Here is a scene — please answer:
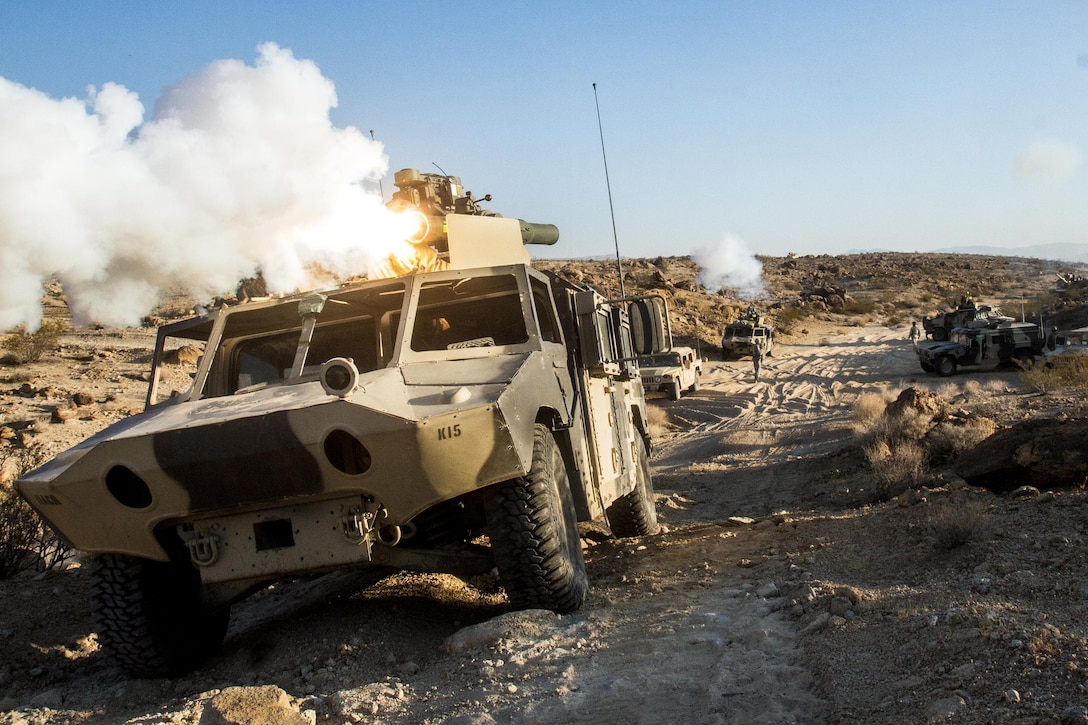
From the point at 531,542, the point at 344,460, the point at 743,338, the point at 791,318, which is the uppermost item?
the point at 344,460

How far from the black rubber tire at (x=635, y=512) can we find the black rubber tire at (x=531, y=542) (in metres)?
2.85

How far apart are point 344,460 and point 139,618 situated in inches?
59.0

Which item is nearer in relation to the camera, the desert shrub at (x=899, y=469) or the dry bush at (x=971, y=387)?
the desert shrub at (x=899, y=469)

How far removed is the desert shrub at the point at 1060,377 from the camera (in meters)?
16.2

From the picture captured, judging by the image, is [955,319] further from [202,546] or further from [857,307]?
[202,546]

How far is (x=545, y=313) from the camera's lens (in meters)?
6.45

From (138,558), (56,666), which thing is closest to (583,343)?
(138,558)

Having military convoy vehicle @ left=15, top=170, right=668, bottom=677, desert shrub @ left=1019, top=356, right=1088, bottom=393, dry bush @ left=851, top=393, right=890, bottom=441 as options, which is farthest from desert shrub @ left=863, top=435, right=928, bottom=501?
desert shrub @ left=1019, top=356, right=1088, bottom=393

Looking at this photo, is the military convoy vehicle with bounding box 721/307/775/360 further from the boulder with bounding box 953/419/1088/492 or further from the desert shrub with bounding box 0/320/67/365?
the boulder with bounding box 953/419/1088/492

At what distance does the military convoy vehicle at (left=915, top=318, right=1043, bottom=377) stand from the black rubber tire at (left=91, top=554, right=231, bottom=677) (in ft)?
75.4

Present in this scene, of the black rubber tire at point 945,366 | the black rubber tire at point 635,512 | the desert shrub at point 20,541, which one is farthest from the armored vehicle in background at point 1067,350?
the desert shrub at point 20,541

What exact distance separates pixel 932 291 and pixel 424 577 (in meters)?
57.1

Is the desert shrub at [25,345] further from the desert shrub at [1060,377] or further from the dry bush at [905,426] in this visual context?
the desert shrub at [1060,377]

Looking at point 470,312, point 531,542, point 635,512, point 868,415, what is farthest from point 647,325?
point 868,415
